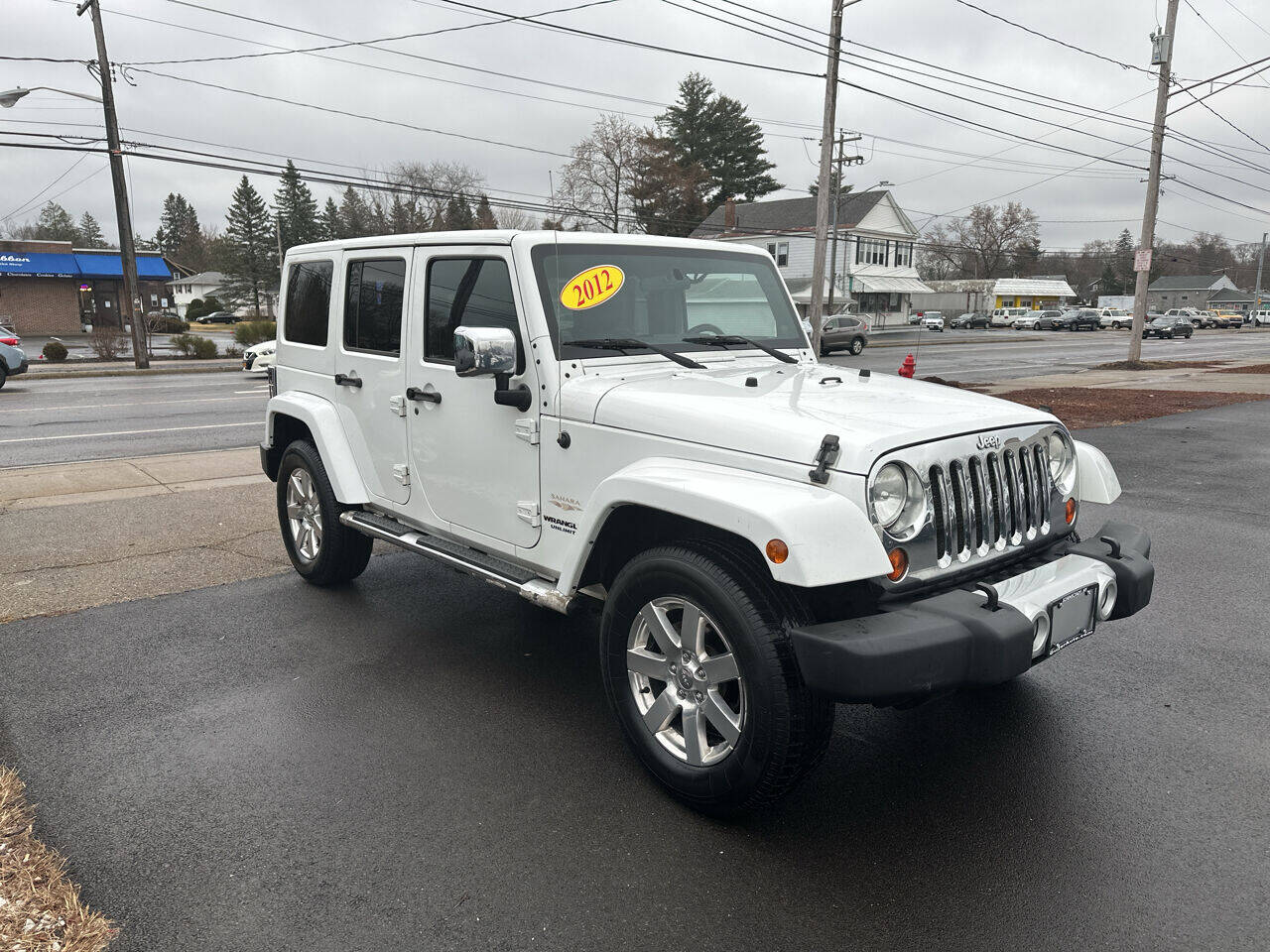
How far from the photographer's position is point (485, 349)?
346cm

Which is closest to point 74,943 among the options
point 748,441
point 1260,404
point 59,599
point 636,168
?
point 748,441

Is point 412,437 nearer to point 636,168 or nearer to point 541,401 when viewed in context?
point 541,401

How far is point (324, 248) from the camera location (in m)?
5.25

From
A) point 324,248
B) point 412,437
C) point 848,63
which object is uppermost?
point 848,63

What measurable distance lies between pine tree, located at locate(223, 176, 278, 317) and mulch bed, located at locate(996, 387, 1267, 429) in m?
78.2

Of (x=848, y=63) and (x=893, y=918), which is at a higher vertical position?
(x=848, y=63)

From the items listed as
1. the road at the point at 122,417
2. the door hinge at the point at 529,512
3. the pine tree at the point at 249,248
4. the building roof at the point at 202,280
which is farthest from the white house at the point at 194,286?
the door hinge at the point at 529,512

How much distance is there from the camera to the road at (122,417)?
11.4 m

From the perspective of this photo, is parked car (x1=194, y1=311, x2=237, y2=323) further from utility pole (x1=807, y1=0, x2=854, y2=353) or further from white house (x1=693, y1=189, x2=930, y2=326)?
utility pole (x1=807, y1=0, x2=854, y2=353)

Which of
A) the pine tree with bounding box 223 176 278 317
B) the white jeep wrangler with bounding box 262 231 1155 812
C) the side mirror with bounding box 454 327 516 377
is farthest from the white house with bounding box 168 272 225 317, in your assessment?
the side mirror with bounding box 454 327 516 377

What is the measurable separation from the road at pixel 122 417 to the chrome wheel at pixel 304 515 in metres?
6.30

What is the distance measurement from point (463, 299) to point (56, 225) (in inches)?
5126

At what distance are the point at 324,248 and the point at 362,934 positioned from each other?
389 cm

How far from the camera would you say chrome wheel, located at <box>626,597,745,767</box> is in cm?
300
